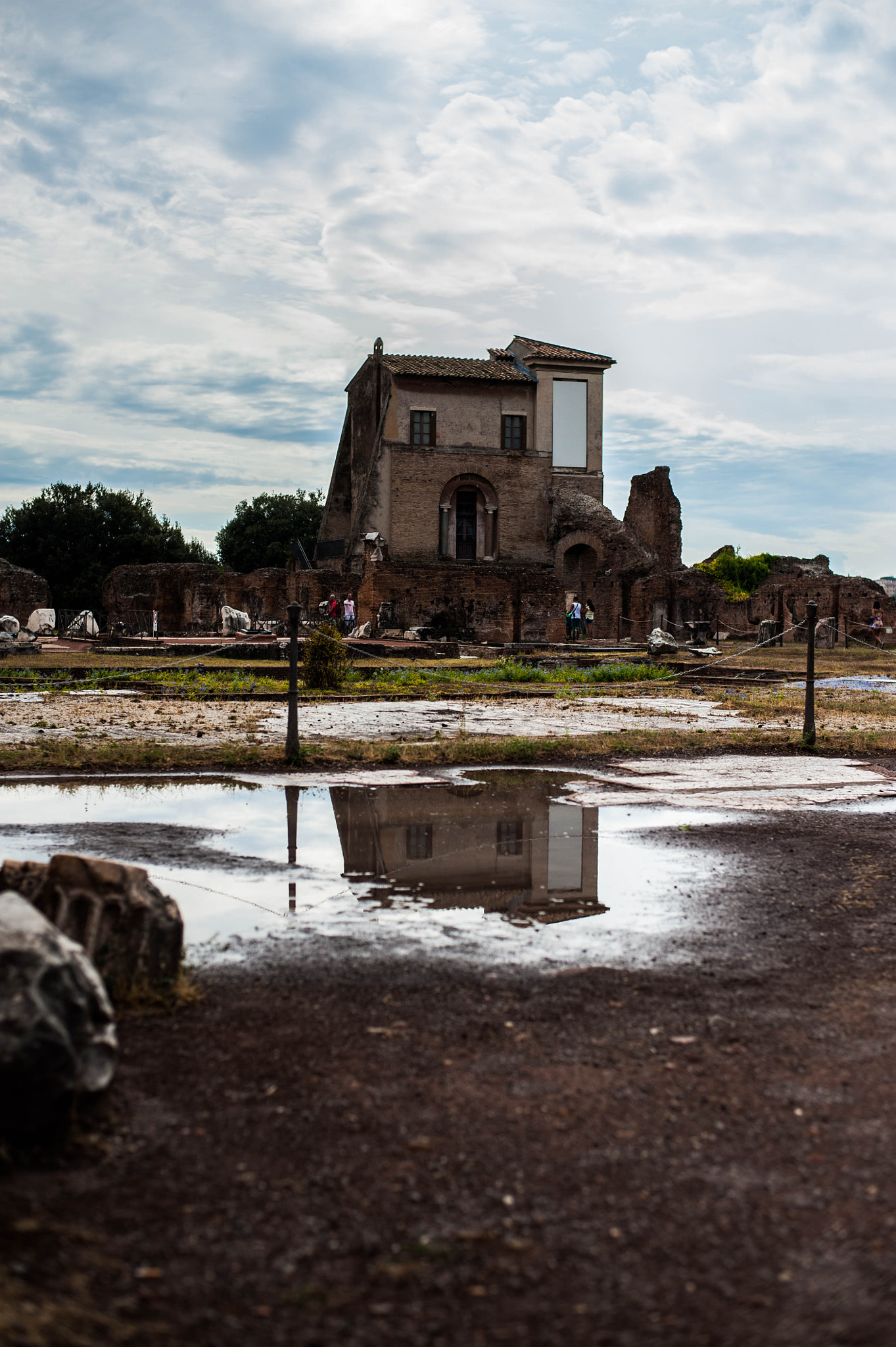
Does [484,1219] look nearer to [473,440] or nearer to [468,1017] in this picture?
[468,1017]

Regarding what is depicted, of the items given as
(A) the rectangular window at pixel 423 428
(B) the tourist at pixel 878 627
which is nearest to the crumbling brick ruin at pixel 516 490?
(A) the rectangular window at pixel 423 428

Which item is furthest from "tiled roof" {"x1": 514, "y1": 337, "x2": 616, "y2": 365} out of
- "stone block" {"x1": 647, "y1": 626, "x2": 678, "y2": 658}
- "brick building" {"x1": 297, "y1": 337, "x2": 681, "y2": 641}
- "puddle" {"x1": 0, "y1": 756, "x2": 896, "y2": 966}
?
"puddle" {"x1": 0, "y1": 756, "x2": 896, "y2": 966}

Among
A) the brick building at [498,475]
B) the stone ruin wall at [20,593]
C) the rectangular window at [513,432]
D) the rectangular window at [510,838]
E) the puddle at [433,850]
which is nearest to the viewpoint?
the puddle at [433,850]

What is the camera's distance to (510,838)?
19.7ft

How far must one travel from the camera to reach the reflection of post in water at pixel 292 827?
187 inches

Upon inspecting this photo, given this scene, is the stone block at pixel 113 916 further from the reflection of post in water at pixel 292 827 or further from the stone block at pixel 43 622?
the stone block at pixel 43 622

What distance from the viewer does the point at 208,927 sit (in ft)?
13.7

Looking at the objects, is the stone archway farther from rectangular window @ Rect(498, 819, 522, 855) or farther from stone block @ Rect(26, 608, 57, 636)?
rectangular window @ Rect(498, 819, 522, 855)

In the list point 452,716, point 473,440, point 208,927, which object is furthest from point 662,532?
point 208,927

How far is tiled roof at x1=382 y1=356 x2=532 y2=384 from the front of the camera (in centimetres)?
4347

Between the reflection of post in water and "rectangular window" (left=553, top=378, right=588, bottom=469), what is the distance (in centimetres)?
3924

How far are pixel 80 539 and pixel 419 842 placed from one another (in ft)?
176

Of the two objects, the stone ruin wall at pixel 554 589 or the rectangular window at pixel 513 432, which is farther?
the rectangular window at pixel 513 432

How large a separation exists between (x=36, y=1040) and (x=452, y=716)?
10.9 m
